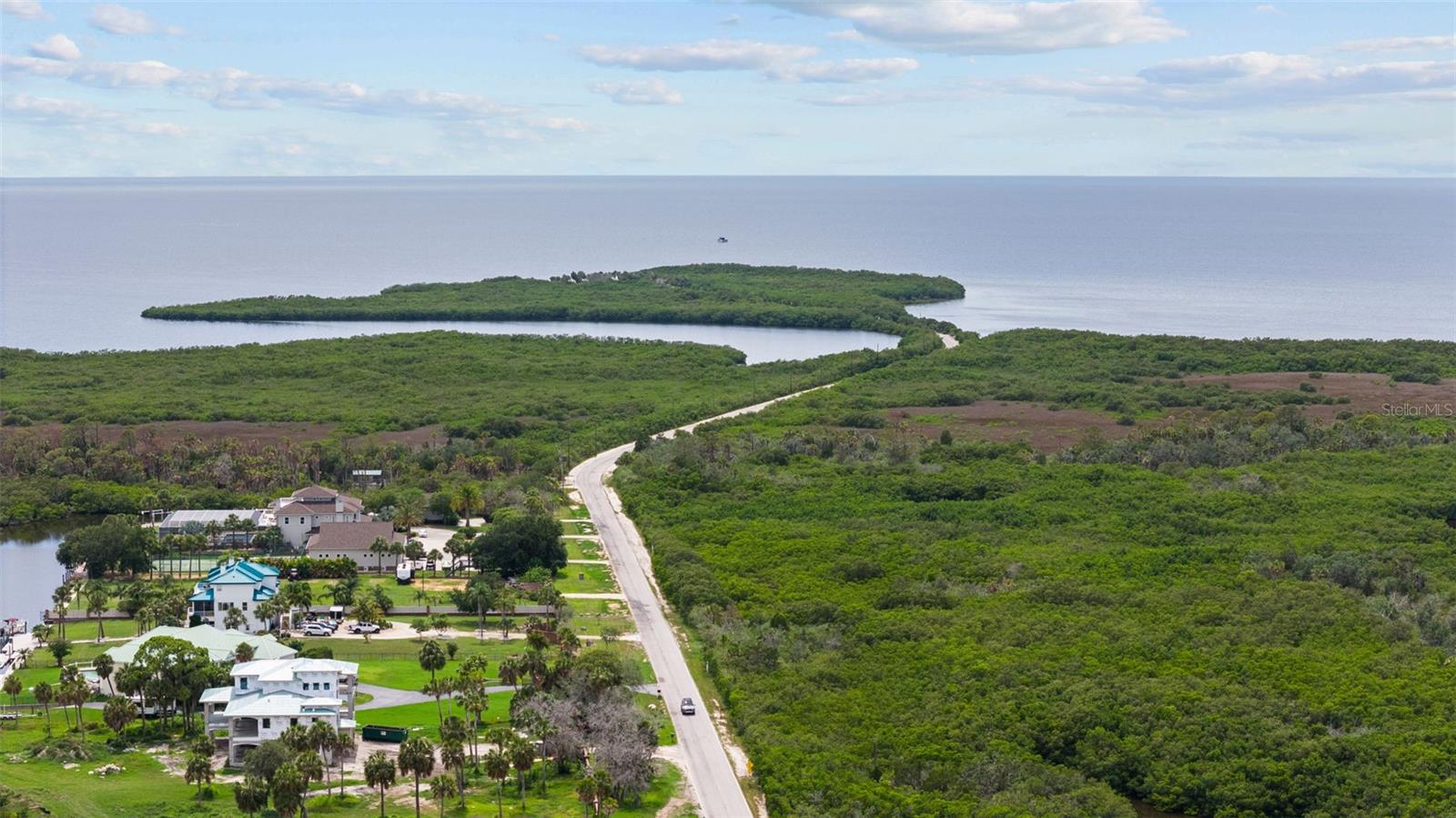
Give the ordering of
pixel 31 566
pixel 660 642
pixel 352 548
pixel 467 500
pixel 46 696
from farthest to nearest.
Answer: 1. pixel 467 500
2. pixel 31 566
3. pixel 352 548
4. pixel 660 642
5. pixel 46 696

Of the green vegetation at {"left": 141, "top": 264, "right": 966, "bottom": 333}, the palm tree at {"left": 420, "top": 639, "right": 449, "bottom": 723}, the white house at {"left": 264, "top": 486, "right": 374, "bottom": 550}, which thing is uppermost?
the green vegetation at {"left": 141, "top": 264, "right": 966, "bottom": 333}

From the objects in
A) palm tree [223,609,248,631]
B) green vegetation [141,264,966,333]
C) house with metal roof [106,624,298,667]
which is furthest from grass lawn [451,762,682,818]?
green vegetation [141,264,966,333]

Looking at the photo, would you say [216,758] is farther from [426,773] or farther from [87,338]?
[87,338]

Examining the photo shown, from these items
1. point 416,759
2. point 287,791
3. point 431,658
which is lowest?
point 287,791

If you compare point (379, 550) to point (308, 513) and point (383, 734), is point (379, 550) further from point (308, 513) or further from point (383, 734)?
point (383, 734)

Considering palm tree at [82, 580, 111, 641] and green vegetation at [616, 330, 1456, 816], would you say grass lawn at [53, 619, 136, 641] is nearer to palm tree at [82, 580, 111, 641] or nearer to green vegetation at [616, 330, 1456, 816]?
palm tree at [82, 580, 111, 641]

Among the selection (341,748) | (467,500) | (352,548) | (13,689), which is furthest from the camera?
(467,500)

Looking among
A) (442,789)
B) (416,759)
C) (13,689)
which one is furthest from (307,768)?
(13,689)
